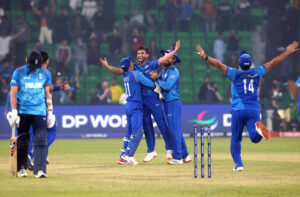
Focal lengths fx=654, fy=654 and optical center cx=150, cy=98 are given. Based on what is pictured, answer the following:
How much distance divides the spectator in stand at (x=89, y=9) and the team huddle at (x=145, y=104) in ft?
61.2

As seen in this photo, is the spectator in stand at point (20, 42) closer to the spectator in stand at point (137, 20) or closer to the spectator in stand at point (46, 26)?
the spectator in stand at point (46, 26)

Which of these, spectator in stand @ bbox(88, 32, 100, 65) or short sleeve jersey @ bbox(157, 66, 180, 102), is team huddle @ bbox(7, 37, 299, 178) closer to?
short sleeve jersey @ bbox(157, 66, 180, 102)

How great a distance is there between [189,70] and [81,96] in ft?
18.0

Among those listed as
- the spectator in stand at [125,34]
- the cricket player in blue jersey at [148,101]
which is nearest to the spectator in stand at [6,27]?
the spectator in stand at [125,34]

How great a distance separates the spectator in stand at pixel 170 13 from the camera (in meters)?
33.3

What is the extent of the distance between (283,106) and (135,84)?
14137 mm

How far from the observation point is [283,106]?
2802 centimetres

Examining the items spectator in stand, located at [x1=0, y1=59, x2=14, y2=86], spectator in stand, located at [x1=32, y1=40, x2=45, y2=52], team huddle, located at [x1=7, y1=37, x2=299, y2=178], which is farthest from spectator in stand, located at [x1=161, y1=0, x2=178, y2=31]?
team huddle, located at [x1=7, y1=37, x2=299, y2=178]

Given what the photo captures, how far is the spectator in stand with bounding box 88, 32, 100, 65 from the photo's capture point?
31.9 meters

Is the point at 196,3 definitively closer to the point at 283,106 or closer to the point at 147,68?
the point at 283,106

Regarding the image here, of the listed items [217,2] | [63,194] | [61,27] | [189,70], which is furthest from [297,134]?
[63,194]

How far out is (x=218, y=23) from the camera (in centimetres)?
3372

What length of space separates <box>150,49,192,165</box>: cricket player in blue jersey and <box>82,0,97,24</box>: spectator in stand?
19028 millimetres

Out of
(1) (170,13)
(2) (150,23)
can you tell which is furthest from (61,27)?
(1) (170,13)
